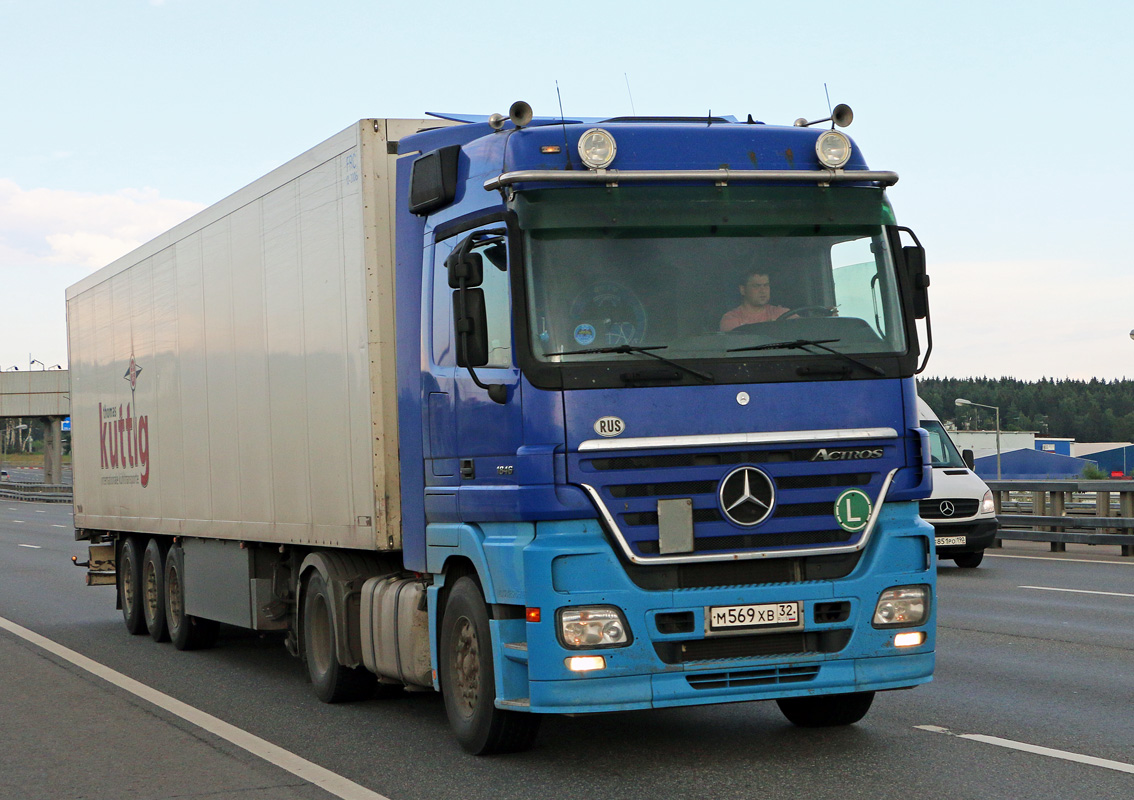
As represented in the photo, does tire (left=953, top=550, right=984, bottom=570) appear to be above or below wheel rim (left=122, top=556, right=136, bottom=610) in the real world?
below

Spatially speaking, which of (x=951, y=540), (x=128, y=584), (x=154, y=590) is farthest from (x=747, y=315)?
(x=951, y=540)

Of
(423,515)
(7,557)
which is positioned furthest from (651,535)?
(7,557)

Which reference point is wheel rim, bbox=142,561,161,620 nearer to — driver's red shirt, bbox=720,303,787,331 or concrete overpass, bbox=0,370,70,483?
driver's red shirt, bbox=720,303,787,331

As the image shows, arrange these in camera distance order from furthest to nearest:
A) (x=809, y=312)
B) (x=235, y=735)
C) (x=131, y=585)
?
(x=131, y=585) → (x=235, y=735) → (x=809, y=312)

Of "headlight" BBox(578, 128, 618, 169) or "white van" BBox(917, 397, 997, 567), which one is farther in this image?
"white van" BBox(917, 397, 997, 567)

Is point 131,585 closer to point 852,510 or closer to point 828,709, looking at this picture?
point 828,709

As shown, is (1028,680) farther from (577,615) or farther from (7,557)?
(7,557)

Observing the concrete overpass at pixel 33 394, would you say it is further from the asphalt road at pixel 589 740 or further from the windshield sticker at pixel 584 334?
the windshield sticker at pixel 584 334

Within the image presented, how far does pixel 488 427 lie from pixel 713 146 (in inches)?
68.9

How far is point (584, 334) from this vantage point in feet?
22.6

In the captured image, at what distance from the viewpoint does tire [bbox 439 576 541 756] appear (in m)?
7.18

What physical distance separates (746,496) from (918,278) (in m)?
1.43

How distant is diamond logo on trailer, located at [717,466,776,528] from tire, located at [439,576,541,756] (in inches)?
50.1

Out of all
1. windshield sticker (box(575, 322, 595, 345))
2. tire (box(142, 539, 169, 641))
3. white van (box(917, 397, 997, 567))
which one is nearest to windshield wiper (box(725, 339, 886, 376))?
windshield sticker (box(575, 322, 595, 345))
